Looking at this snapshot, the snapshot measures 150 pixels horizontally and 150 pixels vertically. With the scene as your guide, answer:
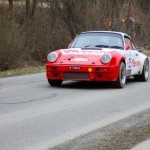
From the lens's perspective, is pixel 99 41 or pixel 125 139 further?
pixel 99 41

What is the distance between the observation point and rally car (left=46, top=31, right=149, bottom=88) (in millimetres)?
13031

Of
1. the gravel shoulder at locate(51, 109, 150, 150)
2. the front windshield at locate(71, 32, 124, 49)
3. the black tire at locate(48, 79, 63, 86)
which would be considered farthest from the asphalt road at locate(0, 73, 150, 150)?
the front windshield at locate(71, 32, 124, 49)

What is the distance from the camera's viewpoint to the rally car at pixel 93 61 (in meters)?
13.0

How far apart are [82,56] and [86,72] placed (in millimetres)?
490

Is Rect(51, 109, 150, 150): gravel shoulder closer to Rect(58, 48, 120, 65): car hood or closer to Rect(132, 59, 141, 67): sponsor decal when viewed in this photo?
Rect(58, 48, 120, 65): car hood

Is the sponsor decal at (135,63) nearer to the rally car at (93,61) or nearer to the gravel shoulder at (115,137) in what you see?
the rally car at (93,61)

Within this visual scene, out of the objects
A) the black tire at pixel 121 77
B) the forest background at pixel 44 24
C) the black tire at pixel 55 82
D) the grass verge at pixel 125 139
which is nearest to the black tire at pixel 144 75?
the black tire at pixel 121 77

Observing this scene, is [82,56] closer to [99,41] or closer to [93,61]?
[93,61]

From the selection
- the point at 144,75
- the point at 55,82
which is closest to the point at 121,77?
the point at 55,82

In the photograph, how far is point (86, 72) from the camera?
13008mm

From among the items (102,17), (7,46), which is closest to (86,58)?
(7,46)

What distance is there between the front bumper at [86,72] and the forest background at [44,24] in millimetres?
7936

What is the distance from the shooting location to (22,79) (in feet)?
52.7

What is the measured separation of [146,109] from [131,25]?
2884cm
